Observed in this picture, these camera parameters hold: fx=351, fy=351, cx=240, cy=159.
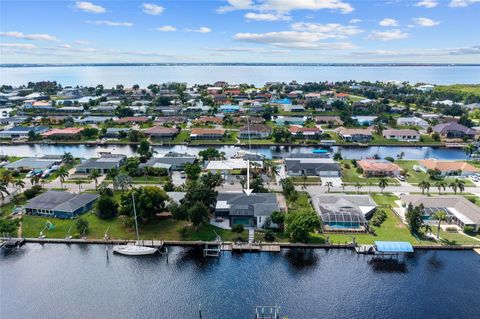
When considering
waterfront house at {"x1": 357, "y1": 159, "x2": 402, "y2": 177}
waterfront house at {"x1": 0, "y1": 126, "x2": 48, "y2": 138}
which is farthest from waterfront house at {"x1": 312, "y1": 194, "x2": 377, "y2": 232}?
waterfront house at {"x1": 0, "y1": 126, "x2": 48, "y2": 138}

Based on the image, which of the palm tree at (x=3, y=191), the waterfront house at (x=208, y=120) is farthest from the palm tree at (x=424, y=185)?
the waterfront house at (x=208, y=120)

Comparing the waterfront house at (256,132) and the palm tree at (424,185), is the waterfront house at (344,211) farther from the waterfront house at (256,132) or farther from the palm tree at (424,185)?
the waterfront house at (256,132)

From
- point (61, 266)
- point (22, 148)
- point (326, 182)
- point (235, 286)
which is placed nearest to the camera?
point (235, 286)

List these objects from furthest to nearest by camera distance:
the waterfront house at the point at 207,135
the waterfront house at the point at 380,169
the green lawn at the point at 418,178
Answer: the waterfront house at the point at 207,135 → the waterfront house at the point at 380,169 → the green lawn at the point at 418,178

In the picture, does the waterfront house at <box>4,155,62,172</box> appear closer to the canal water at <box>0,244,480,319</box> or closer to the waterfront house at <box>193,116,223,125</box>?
the canal water at <box>0,244,480,319</box>

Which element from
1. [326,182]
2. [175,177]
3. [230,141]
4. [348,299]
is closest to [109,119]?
[230,141]

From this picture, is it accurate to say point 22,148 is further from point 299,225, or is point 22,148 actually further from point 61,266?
point 299,225

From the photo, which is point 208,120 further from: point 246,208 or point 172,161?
point 246,208
